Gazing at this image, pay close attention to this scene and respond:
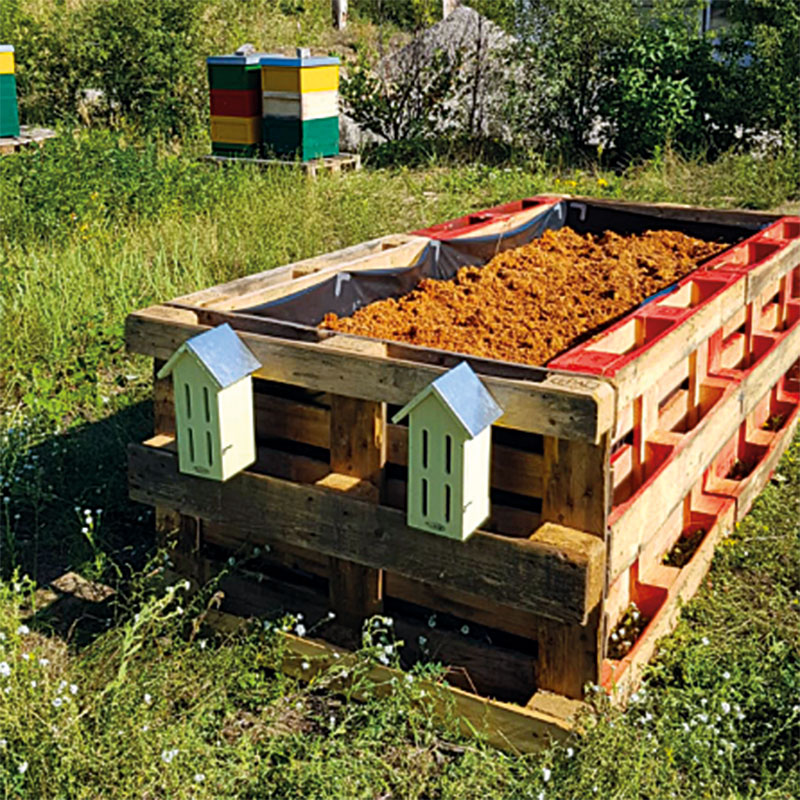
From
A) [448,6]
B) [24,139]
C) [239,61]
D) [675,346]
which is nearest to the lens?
[675,346]

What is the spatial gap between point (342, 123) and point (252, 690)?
10242mm

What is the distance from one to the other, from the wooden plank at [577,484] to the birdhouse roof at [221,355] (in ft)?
2.85

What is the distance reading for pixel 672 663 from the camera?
335cm

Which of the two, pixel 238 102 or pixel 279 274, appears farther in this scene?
pixel 238 102

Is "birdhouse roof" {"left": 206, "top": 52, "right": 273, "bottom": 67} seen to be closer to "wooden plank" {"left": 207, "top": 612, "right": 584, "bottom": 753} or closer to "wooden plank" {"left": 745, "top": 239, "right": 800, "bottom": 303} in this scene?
"wooden plank" {"left": 745, "top": 239, "right": 800, "bottom": 303}

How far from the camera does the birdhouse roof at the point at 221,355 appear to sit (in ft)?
9.96

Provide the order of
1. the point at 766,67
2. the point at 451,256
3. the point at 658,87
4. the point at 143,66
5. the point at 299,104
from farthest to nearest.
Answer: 1. the point at 143,66
2. the point at 658,87
3. the point at 766,67
4. the point at 299,104
5. the point at 451,256

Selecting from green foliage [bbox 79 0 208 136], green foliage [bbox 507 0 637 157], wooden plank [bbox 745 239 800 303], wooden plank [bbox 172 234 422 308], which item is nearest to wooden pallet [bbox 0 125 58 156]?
green foliage [bbox 79 0 208 136]

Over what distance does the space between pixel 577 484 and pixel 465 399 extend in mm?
378

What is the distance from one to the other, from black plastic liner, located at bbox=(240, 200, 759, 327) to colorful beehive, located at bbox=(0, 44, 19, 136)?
5.93 m

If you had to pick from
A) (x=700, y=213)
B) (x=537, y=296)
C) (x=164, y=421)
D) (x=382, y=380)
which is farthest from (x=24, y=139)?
(x=382, y=380)

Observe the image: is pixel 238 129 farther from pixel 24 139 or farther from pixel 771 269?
pixel 771 269

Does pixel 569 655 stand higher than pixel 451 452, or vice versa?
pixel 451 452

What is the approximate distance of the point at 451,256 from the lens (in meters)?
4.86
